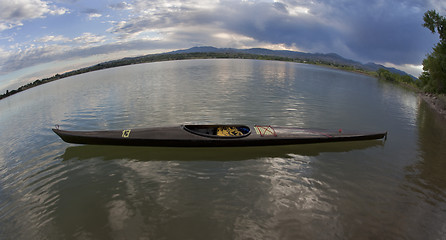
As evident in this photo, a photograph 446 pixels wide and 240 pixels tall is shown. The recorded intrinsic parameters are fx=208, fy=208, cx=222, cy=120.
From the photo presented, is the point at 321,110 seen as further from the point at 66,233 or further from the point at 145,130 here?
the point at 66,233

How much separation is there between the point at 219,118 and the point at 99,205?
11356mm

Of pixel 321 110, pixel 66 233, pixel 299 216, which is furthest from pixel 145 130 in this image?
pixel 321 110

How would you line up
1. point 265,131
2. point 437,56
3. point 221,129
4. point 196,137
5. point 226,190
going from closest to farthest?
point 226,190
point 196,137
point 265,131
point 221,129
point 437,56

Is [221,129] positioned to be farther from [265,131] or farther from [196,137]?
[265,131]

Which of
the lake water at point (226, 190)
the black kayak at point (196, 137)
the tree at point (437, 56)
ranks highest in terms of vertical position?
the tree at point (437, 56)

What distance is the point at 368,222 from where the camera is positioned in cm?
710

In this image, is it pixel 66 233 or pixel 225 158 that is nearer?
pixel 66 233

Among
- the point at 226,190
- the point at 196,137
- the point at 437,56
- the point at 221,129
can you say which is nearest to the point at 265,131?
the point at 221,129

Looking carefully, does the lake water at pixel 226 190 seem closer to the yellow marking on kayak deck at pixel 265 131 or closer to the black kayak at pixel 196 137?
the black kayak at pixel 196 137

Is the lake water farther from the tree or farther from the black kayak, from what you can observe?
the tree

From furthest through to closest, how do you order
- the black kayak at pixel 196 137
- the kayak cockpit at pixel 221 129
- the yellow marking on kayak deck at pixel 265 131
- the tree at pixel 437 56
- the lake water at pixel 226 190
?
the tree at pixel 437 56 → the kayak cockpit at pixel 221 129 → the yellow marking on kayak deck at pixel 265 131 → the black kayak at pixel 196 137 → the lake water at pixel 226 190

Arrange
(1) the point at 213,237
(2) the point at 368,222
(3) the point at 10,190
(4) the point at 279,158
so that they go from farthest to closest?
(4) the point at 279,158 → (3) the point at 10,190 → (2) the point at 368,222 → (1) the point at 213,237

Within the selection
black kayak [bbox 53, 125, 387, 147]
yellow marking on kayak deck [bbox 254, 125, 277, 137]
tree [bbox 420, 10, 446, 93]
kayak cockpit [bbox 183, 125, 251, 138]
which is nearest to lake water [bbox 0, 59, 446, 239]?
black kayak [bbox 53, 125, 387, 147]

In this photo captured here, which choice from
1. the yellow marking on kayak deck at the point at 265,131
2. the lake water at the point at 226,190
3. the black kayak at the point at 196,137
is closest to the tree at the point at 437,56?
the lake water at the point at 226,190
